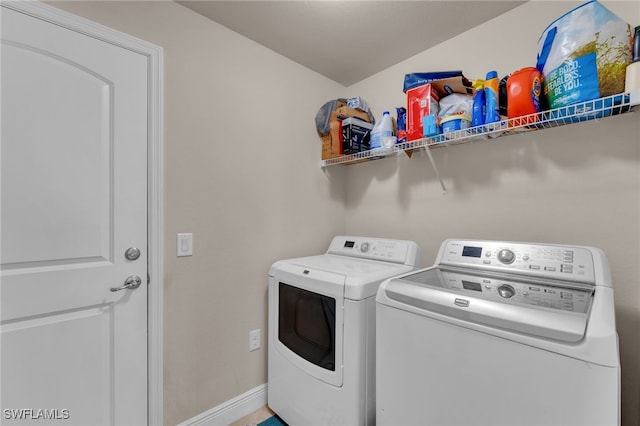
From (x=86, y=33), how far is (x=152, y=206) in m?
0.82

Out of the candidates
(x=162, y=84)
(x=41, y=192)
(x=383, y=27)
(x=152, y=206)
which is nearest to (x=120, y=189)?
(x=152, y=206)

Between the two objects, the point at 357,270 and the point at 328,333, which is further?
the point at 357,270

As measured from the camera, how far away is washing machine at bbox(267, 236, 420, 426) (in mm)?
1310

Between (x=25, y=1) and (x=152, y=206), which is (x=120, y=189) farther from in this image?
(x=25, y=1)

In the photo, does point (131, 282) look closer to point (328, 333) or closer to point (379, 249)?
point (328, 333)

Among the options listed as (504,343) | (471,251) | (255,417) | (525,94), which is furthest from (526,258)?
(255,417)

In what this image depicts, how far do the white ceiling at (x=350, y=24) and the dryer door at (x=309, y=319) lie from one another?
1446 mm

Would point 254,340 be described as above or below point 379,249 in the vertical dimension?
below

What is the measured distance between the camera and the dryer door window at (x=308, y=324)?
141 cm

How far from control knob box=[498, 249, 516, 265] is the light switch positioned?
1570mm

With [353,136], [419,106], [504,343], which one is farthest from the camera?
[353,136]

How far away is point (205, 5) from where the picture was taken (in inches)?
60.5

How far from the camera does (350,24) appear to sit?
169cm

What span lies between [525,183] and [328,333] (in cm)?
132
